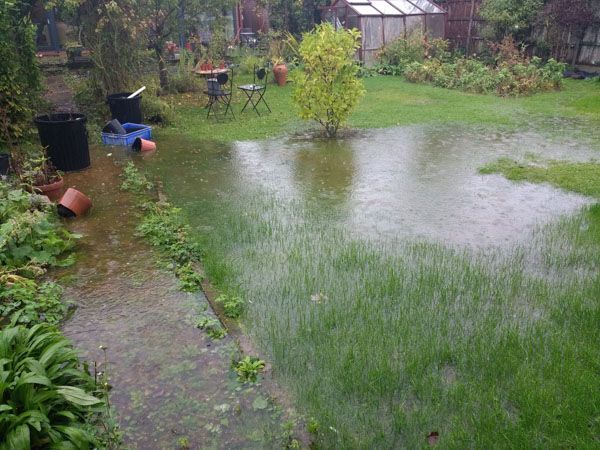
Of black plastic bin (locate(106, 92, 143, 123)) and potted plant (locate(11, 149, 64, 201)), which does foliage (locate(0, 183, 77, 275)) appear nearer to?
potted plant (locate(11, 149, 64, 201))

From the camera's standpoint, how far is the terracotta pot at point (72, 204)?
550cm

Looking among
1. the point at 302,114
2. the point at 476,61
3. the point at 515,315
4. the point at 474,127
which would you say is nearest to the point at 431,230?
the point at 515,315

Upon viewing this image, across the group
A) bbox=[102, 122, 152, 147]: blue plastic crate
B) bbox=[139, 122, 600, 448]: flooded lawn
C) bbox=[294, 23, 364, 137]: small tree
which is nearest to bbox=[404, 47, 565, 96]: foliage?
bbox=[294, 23, 364, 137]: small tree

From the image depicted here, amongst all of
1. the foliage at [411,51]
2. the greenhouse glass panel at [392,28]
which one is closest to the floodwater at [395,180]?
the foliage at [411,51]

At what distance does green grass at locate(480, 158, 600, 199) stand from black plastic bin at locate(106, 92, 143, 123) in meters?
6.31

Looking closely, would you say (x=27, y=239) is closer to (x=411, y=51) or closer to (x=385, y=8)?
(x=411, y=51)

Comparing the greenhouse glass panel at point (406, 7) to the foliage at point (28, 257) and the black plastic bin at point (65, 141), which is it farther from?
the foliage at point (28, 257)

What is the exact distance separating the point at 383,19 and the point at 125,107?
36.9 ft

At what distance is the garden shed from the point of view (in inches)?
682

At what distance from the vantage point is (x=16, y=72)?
7785 millimetres

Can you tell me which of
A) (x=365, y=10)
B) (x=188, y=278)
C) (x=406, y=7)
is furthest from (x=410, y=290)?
(x=406, y=7)

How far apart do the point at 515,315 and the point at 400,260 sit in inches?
45.0

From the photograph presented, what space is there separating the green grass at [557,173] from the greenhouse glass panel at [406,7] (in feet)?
40.0

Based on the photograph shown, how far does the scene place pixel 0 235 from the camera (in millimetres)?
4328
